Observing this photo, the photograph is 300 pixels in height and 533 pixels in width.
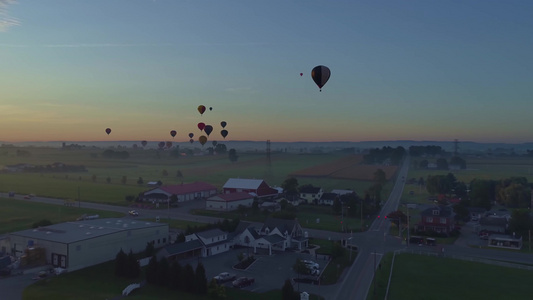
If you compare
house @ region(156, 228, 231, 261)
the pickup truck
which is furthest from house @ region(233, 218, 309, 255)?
the pickup truck

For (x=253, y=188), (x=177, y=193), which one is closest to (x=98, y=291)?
(x=177, y=193)

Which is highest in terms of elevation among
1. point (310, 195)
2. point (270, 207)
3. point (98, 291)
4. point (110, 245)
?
point (310, 195)

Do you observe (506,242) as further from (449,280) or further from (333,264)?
(333,264)

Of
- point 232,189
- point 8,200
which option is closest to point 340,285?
point 232,189

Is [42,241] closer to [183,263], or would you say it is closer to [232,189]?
[183,263]

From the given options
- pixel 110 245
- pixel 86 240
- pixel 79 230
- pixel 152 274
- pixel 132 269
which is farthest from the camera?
pixel 79 230

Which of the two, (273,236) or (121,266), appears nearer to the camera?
(121,266)

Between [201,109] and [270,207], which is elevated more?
[201,109]
